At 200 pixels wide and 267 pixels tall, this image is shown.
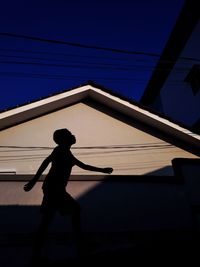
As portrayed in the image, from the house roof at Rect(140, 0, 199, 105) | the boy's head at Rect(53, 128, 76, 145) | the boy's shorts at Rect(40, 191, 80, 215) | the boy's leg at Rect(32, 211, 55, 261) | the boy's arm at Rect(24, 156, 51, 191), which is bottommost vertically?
the boy's leg at Rect(32, 211, 55, 261)

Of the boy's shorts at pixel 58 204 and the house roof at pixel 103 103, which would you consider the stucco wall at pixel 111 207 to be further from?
the house roof at pixel 103 103

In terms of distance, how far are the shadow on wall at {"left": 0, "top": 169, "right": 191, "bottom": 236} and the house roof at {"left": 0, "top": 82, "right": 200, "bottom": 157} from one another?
492cm

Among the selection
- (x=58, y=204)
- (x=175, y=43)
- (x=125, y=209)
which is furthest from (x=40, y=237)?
(x=175, y=43)

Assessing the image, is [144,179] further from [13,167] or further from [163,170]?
[13,167]

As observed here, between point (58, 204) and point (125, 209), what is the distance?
262cm

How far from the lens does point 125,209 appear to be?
5.52 m

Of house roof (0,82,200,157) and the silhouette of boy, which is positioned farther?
house roof (0,82,200,157)

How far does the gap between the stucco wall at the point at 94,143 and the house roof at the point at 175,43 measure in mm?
5027

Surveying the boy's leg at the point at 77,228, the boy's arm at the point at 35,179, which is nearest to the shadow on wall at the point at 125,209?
the boy's arm at the point at 35,179

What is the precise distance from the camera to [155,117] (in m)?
10.6

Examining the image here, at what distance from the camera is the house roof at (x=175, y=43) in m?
14.0

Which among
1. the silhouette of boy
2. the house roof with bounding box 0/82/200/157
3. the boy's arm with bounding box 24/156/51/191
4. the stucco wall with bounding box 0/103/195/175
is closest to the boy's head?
the silhouette of boy

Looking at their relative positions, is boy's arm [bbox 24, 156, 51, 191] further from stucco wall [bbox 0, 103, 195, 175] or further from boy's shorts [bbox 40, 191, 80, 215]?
stucco wall [bbox 0, 103, 195, 175]

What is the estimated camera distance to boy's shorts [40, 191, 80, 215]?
3154 millimetres
